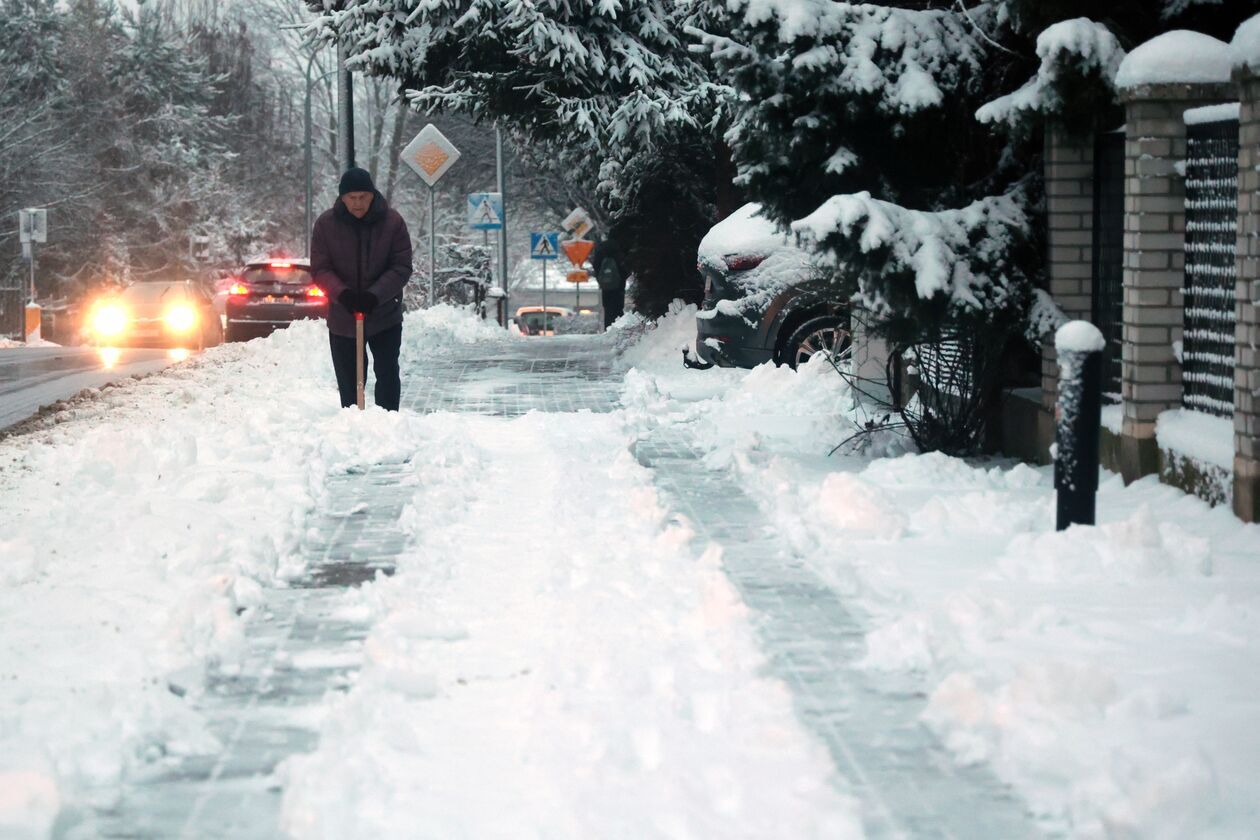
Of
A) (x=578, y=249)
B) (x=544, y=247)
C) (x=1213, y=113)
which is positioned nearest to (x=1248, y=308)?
(x=1213, y=113)

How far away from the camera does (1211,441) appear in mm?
7910

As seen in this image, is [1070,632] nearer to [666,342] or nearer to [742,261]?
[742,261]

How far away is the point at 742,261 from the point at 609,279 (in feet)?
78.4

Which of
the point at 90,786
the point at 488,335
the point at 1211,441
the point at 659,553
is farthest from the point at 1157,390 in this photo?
the point at 488,335

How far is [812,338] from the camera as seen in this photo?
50.6ft

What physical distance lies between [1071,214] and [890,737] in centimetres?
539

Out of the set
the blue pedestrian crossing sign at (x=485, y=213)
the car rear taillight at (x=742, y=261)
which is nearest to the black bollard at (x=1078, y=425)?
the car rear taillight at (x=742, y=261)

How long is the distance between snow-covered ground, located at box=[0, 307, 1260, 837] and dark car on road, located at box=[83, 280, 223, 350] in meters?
18.7

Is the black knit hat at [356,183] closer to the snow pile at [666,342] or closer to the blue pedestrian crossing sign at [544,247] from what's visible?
the snow pile at [666,342]

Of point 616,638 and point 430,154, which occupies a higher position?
point 430,154

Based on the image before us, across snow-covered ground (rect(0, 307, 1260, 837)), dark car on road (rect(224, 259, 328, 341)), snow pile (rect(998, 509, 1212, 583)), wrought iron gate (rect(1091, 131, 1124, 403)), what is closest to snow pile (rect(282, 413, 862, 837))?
snow-covered ground (rect(0, 307, 1260, 837))

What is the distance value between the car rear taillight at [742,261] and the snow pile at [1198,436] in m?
6.69

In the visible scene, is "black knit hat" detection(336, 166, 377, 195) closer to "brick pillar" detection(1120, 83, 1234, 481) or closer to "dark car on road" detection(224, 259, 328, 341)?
"brick pillar" detection(1120, 83, 1234, 481)

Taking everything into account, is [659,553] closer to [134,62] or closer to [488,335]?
[488,335]
